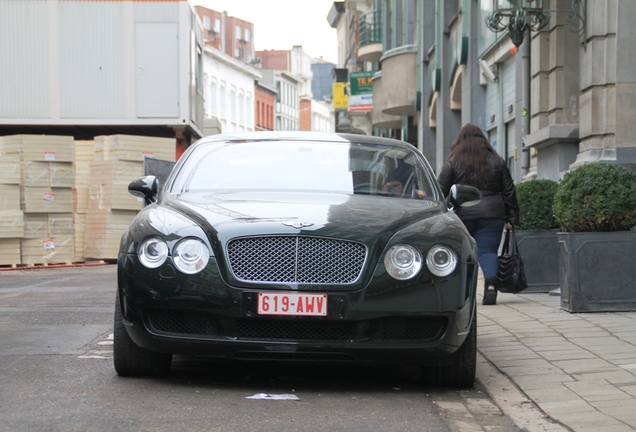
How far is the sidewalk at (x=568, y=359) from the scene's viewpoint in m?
5.31

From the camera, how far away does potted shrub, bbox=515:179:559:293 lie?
11.6 metres

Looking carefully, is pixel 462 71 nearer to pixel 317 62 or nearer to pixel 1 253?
pixel 1 253

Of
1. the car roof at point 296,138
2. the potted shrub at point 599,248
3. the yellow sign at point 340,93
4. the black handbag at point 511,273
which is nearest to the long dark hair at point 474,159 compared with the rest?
the black handbag at point 511,273

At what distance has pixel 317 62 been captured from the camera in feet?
477

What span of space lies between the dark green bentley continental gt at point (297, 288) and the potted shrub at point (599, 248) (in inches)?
129

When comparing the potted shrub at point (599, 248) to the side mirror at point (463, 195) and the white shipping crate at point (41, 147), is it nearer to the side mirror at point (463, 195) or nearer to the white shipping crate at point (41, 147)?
the side mirror at point (463, 195)

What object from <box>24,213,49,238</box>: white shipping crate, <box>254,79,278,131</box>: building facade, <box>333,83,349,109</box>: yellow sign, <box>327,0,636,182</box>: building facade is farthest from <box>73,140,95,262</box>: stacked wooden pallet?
<box>254,79,278,131</box>: building facade

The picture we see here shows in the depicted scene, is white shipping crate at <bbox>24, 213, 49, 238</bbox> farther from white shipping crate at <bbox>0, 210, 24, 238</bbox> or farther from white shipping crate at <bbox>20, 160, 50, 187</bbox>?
white shipping crate at <bbox>20, 160, 50, 187</bbox>

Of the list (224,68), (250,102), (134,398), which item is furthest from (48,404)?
(250,102)

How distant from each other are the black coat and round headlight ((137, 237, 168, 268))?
16.2ft

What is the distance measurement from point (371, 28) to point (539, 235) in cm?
2952

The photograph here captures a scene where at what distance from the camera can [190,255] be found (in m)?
5.78

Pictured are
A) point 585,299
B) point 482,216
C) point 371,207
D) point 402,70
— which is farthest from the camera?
point 402,70

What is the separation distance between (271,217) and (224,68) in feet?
244
